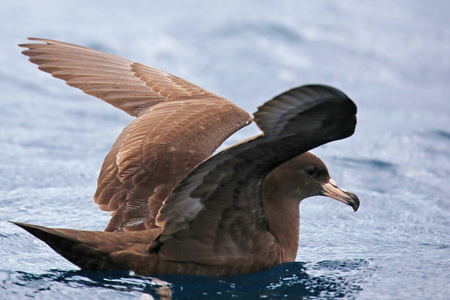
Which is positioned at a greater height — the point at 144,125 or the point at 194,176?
the point at 144,125

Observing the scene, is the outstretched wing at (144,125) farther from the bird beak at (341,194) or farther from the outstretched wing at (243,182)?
the bird beak at (341,194)

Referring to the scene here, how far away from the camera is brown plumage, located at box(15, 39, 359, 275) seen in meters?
4.59

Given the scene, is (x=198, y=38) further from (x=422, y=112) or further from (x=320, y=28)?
(x=422, y=112)

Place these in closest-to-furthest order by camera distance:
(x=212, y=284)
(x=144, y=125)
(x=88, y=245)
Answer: (x=88, y=245), (x=212, y=284), (x=144, y=125)

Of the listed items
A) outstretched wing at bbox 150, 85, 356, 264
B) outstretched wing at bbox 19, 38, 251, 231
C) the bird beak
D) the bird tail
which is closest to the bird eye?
the bird beak

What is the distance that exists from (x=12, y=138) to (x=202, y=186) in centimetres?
500

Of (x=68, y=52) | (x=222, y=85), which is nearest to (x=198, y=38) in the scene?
Result: (x=222, y=85)

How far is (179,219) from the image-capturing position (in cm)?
533

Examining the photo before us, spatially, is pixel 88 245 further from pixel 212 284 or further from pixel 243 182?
pixel 243 182

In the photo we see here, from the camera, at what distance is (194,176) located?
16.4 ft

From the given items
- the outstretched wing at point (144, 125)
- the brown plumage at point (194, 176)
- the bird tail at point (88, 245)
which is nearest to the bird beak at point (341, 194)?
the brown plumage at point (194, 176)

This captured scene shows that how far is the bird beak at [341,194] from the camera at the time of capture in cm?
613

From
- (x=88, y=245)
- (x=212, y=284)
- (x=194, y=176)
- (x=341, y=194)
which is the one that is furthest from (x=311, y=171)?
(x=88, y=245)

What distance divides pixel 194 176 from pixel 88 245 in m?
0.84
